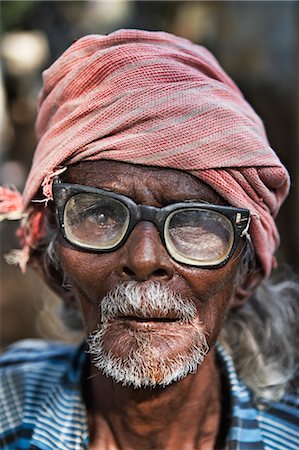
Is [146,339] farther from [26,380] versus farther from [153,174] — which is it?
[26,380]

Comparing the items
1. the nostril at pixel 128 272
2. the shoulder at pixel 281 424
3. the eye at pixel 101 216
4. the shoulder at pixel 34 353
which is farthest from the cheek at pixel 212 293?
the shoulder at pixel 34 353

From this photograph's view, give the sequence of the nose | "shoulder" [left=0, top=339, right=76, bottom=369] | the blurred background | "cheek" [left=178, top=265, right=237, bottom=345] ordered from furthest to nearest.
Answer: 1. the blurred background
2. "shoulder" [left=0, top=339, right=76, bottom=369]
3. "cheek" [left=178, top=265, right=237, bottom=345]
4. the nose

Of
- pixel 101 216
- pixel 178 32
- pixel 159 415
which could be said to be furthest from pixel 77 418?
pixel 178 32

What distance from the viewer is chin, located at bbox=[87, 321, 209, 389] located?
182 centimetres

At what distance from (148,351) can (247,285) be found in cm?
58

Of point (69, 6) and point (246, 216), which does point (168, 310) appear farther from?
point (69, 6)

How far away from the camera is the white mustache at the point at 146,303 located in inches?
70.8

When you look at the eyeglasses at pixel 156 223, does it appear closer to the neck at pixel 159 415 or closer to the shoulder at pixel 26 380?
the neck at pixel 159 415

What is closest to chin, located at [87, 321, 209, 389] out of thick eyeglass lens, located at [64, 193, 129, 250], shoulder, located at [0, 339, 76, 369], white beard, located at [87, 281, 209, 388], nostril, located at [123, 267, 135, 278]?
white beard, located at [87, 281, 209, 388]

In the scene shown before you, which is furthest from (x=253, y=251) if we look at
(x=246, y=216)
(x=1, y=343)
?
(x=1, y=343)

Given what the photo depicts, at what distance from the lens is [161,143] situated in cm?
183

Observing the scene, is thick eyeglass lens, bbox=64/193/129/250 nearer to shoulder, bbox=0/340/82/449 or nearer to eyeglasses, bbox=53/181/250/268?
eyeglasses, bbox=53/181/250/268

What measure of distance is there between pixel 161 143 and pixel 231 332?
101 cm

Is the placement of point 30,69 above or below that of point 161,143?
below
